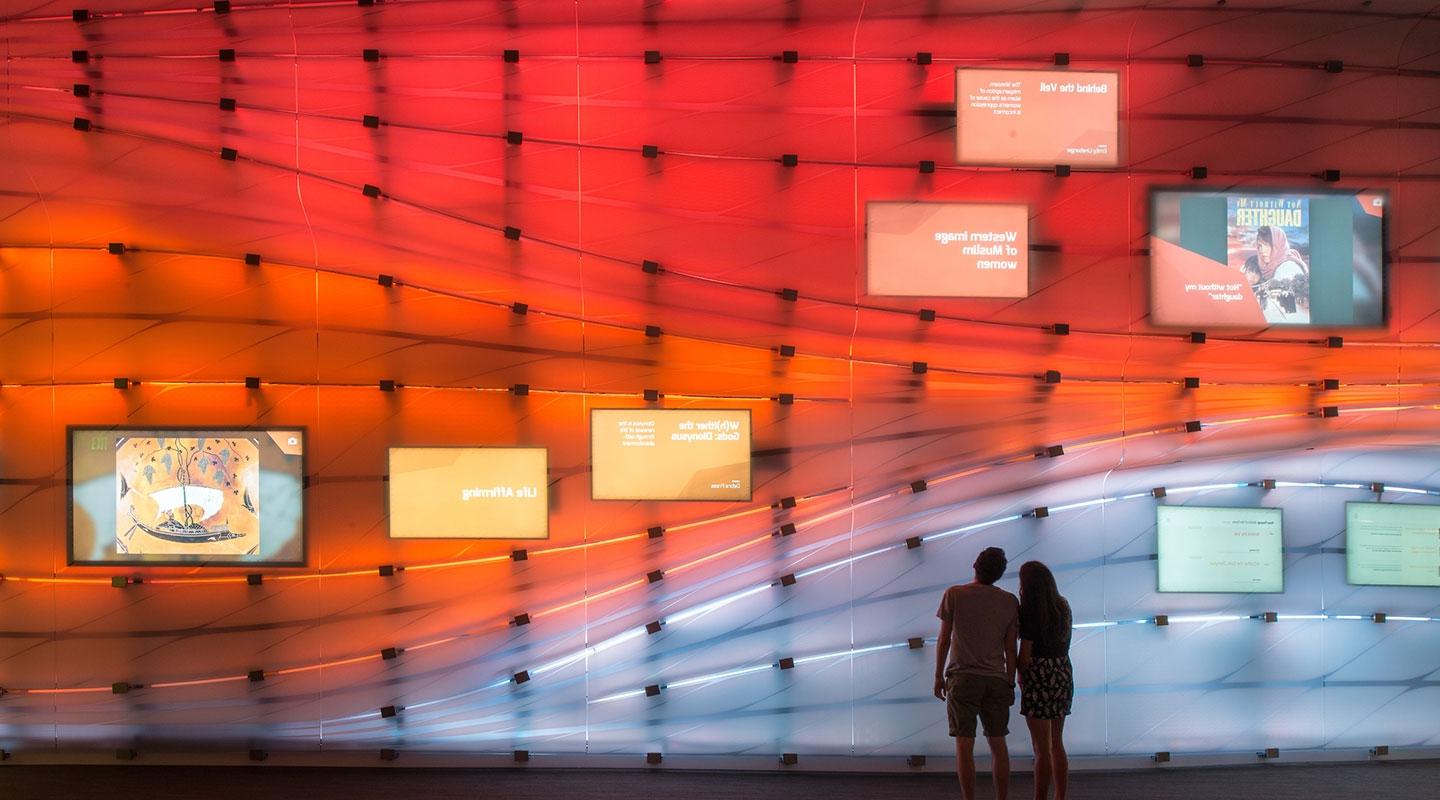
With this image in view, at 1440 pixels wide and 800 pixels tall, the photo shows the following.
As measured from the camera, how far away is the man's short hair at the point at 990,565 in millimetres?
5117

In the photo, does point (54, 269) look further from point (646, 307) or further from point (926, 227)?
point (926, 227)

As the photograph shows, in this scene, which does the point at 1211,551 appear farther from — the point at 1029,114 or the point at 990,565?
the point at 1029,114

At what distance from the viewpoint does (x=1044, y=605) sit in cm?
525

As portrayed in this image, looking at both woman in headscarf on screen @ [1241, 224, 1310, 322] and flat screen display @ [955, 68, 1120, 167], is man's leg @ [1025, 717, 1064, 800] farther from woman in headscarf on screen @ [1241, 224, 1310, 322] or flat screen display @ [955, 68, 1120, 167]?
flat screen display @ [955, 68, 1120, 167]

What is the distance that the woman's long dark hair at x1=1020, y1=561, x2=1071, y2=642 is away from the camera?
5238mm

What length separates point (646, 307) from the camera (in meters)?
6.52

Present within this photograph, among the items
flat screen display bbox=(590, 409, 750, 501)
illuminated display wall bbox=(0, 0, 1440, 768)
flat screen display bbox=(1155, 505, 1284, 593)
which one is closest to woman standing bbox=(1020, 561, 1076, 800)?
illuminated display wall bbox=(0, 0, 1440, 768)

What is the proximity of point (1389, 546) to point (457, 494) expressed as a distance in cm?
558

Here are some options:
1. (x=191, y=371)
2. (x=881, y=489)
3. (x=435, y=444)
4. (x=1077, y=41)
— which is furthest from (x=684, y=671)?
(x=1077, y=41)

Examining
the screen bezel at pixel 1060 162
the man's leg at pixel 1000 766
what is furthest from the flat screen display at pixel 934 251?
the man's leg at pixel 1000 766

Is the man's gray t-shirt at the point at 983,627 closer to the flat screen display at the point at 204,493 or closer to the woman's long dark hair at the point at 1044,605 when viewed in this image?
the woman's long dark hair at the point at 1044,605

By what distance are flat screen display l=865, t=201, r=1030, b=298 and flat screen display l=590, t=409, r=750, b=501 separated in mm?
1198

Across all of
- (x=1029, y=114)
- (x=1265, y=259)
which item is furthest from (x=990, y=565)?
(x=1265, y=259)

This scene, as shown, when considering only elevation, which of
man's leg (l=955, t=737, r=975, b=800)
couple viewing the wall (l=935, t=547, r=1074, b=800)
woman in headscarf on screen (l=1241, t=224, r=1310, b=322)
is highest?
woman in headscarf on screen (l=1241, t=224, r=1310, b=322)
